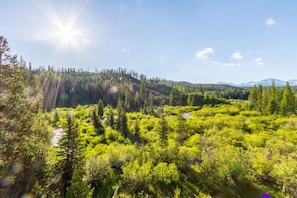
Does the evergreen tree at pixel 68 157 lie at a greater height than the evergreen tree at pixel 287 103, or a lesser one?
lesser

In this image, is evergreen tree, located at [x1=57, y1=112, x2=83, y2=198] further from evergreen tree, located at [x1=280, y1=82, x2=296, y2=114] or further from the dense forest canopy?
evergreen tree, located at [x1=280, y1=82, x2=296, y2=114]

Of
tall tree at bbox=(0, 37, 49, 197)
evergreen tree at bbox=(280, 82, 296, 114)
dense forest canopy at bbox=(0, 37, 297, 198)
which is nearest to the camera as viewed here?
tall tree at bbox=(0, 37, 49, 197)

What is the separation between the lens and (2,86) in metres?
10.3

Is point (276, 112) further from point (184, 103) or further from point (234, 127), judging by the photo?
point (184, 103)

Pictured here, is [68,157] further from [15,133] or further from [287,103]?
[287,103]

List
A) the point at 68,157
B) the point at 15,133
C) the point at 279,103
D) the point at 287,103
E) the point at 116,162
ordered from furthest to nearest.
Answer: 1. the point at 279,103
2. the point at 287,103
3. the point at 116,162
4. the point at 68,157
5. the point at 15,133

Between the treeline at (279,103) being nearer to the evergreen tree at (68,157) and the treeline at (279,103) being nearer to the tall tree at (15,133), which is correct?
the evergreen tree at (68,157)

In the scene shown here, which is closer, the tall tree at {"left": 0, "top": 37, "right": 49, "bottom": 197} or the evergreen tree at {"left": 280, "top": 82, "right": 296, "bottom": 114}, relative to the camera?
the tall tree at {"left": 0, "top": 37, "right": 49, "bottom": 197}

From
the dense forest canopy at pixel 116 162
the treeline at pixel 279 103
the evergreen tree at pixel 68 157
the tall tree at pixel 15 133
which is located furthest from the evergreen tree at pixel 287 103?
the tall tree at pixel 15 133

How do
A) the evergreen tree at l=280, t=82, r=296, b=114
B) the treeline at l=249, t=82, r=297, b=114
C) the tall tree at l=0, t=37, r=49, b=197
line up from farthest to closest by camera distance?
the treeline at l=249, t=82, r=297, b=114, the evergreen tree at l=280, t=82, r=296, b=114, the tall tree at l=0, t=37, r=49, b=197

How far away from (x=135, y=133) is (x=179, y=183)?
22224 millimetres

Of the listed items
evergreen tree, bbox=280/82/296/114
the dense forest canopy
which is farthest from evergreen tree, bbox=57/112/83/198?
evergreen tree, bbox=280/82/296/114

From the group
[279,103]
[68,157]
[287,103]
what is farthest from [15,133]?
[279,103]

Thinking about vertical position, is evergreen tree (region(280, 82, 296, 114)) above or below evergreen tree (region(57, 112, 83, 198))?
above
